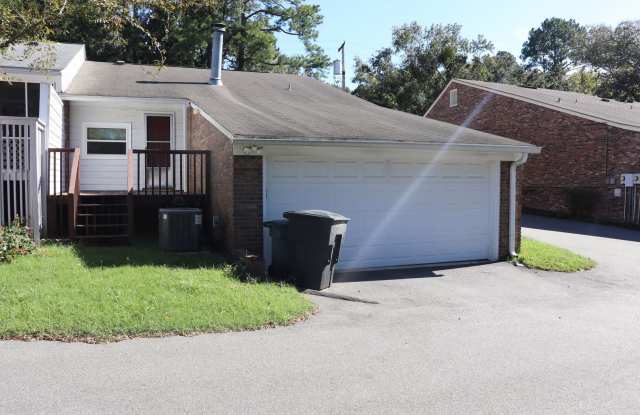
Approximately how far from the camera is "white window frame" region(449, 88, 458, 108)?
94.1 feet

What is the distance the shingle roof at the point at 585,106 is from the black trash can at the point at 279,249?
1758 centimetres

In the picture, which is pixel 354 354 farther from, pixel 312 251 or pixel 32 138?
pixel 32 138

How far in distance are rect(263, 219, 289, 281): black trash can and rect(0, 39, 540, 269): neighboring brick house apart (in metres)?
0.47

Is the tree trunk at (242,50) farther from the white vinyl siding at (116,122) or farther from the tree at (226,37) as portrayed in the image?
the white vinyl siding at (116,122)

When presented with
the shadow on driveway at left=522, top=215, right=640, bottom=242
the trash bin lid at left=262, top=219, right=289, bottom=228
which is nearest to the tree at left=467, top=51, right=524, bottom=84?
the shadow on driveway at left=522, top=215, right=640, bottom=242

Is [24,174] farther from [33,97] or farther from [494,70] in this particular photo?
[494,70]

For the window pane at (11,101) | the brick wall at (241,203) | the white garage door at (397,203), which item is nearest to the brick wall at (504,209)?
the white garage door at (397,203)

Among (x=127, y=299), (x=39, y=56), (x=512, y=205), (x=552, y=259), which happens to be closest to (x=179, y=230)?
(x=127, y=299)

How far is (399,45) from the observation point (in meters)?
36.6

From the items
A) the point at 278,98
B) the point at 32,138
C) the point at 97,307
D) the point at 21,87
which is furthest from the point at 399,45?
the point at 97,307

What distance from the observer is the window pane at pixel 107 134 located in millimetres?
14375

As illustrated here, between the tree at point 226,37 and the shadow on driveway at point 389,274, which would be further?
the tree at point 226,37

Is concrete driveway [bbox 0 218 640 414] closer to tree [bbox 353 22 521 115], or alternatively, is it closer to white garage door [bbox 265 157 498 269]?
white garage door [bbox 265 157 498 269]

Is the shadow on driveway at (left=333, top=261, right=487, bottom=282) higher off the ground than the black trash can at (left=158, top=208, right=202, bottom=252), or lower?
lower
